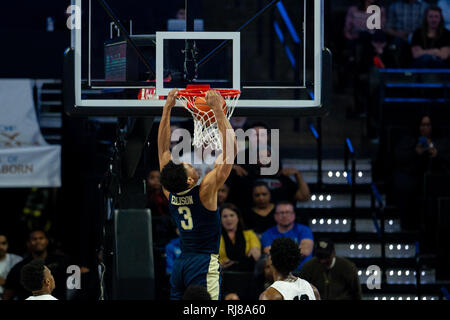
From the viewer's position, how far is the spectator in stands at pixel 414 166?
11.4 meters

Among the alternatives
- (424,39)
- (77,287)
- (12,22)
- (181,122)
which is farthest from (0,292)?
(424,39)

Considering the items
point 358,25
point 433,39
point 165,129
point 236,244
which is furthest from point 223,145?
point 358,25

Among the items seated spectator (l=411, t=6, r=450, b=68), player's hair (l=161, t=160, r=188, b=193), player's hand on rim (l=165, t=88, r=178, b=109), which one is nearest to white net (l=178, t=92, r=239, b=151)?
player's hand on rim (l=165, t=88, r=178, b=109)

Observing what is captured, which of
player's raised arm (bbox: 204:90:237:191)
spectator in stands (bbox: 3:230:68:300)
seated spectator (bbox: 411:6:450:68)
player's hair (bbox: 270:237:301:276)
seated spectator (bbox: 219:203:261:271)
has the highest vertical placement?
seated spectator (bbox: 411:6:450:68)

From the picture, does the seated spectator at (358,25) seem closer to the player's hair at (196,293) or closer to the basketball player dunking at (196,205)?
the basketball player dunking at (196,205)

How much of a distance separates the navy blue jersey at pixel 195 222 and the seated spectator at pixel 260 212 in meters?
3.64

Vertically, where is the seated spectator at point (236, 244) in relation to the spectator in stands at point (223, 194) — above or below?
below

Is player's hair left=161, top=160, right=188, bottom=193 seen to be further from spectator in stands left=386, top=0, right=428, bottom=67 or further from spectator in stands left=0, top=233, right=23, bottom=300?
spectator in stands left=386, top=0, right=428, bottom=67

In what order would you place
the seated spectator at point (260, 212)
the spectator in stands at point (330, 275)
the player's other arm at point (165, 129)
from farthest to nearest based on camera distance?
1. the seated spectator at point (260, 212)
2. the spectator in stands at point (330, 275)
3. the player's other arm at point (165, 129)

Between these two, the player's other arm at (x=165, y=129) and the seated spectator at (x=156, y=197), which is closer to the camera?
the player's other arm at (x=165, y=129)

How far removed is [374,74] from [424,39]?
104 centimetres

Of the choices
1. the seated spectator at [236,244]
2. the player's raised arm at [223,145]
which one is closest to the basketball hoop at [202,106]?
the player's raised arm at [223,145]

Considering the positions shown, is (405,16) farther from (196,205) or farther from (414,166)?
(196,205)

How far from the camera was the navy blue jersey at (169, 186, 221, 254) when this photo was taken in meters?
6.70
